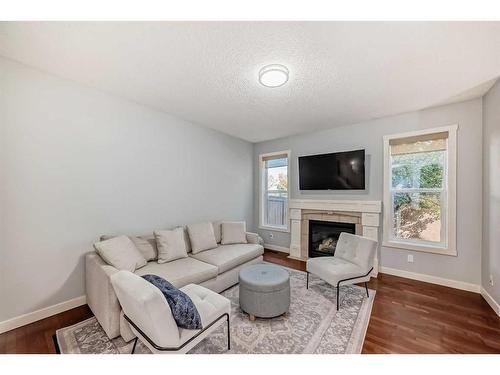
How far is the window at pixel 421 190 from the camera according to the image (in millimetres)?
2857

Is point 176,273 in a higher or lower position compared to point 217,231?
lower

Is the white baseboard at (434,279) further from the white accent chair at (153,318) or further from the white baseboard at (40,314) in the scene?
the white baseboard at (40,314)

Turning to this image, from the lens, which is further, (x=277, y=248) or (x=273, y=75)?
(x=277, y=248)

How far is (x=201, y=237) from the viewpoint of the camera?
3.18 m

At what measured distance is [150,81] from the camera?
2275 millimetres

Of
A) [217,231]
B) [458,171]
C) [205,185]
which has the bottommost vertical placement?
[217,231]

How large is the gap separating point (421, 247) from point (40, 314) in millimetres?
4733

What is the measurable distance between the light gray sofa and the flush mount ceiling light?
7.32 feet

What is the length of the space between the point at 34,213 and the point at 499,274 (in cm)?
485

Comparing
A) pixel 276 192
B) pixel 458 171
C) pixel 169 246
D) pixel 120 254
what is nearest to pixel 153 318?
pixel 120 254

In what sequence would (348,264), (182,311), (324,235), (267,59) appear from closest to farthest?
(182,311) < (267,59) < (348,264) < (324,235)

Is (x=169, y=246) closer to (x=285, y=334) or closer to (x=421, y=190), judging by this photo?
(x=285, y=334)

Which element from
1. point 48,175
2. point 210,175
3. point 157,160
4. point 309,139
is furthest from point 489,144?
point 48,175

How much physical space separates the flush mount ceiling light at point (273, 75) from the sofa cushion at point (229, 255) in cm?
224
